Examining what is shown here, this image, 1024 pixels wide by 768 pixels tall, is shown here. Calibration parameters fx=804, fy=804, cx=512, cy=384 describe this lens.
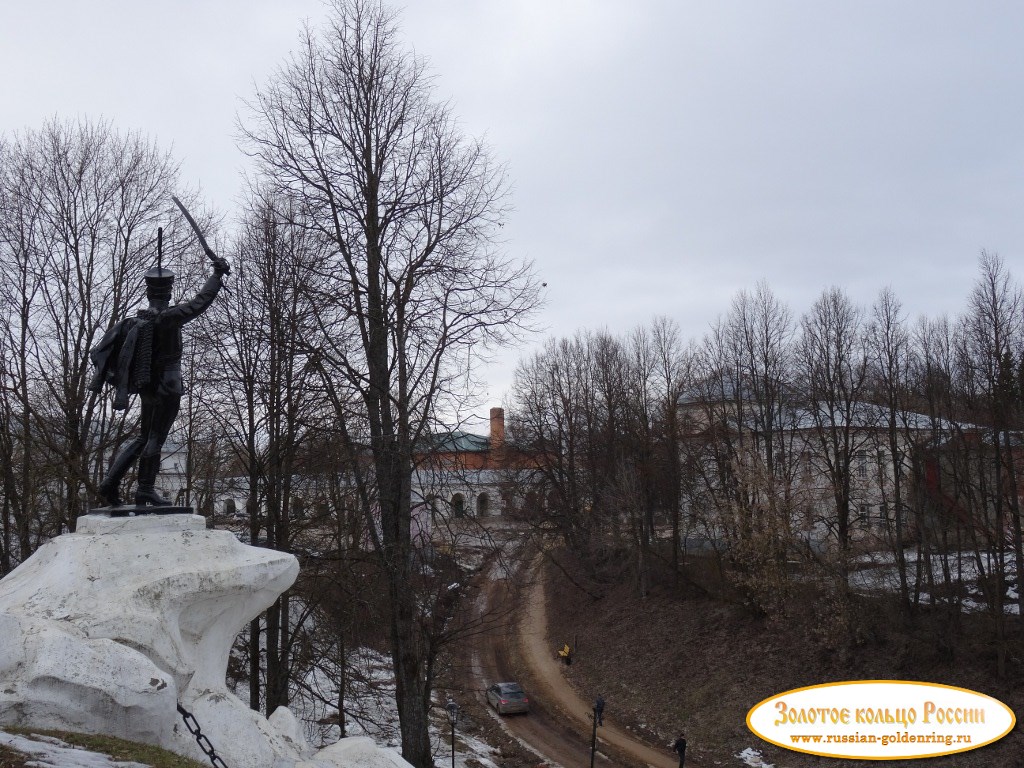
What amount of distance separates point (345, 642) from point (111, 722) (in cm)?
850

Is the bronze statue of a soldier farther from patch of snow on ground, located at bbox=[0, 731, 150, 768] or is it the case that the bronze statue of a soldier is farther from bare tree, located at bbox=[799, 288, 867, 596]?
bare tree, located at bbox=[799, 288, 867, 596]

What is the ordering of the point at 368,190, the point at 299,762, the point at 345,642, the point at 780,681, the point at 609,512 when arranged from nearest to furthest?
the point at 299,762 < the point at 368,190 < the point at 345,642 < the point at 780,681 < the point at 609,512

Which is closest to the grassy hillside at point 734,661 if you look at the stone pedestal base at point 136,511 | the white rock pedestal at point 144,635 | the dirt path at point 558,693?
the dirt path at point 558,693

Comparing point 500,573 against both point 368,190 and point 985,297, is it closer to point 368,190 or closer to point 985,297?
point 985,297

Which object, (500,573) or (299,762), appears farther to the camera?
(500,573)

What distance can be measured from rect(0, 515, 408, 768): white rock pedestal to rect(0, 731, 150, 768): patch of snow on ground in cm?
46

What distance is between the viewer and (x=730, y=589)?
2567 centimetres

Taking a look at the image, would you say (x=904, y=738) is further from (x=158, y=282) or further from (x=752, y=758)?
(x=158, y=282)

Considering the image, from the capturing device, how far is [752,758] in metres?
17.5

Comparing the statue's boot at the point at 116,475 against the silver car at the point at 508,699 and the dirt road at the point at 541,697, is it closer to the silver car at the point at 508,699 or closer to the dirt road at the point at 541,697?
the dirt road at the point at 541,697

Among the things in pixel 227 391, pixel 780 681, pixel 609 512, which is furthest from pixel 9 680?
pixel 609 512
